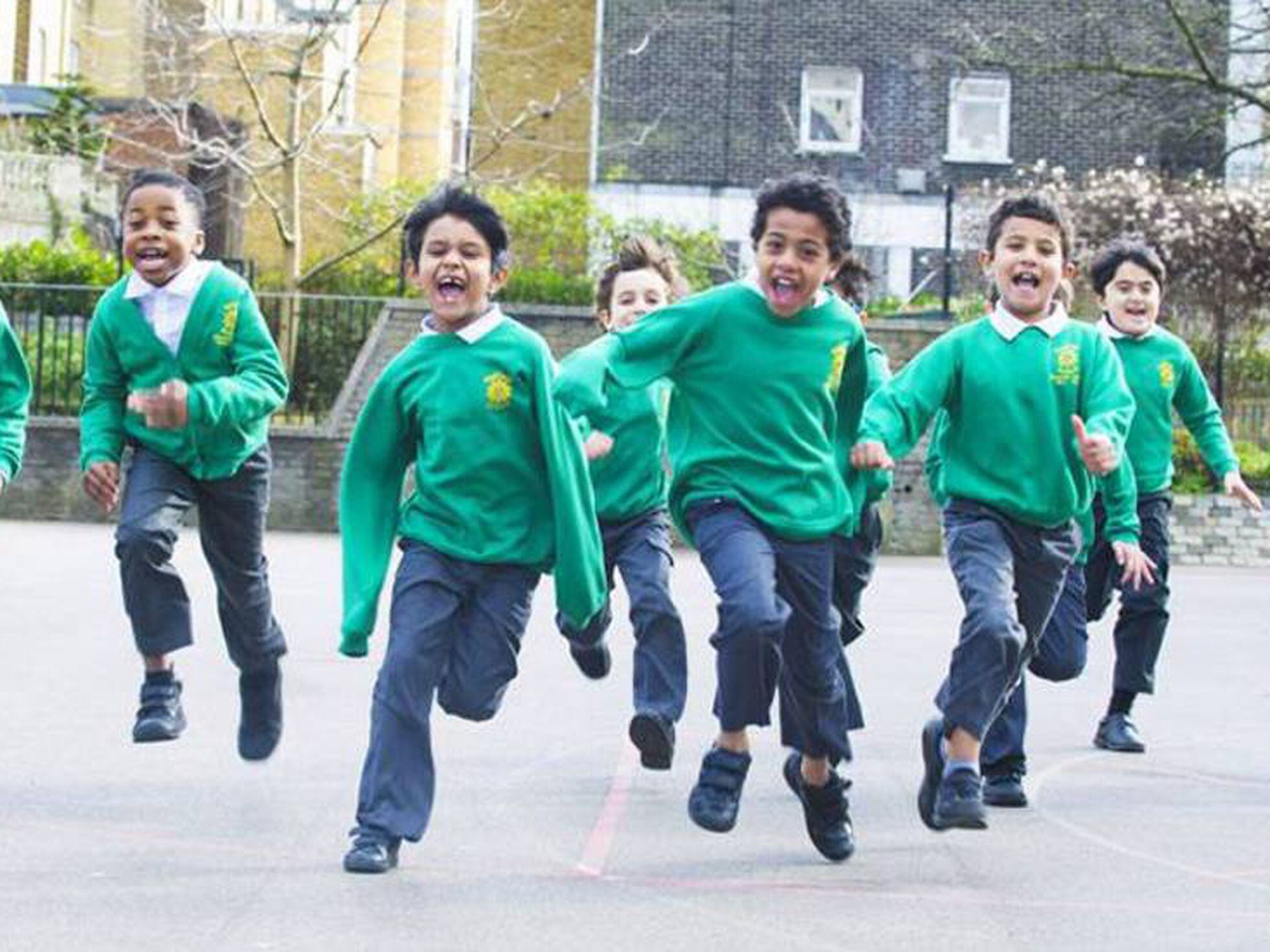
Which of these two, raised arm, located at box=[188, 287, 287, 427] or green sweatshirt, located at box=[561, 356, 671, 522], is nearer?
raised arm, located at box=[188, 287, 287, 427]

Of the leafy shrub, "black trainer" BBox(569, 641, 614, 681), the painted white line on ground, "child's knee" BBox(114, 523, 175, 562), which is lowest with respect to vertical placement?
the painted white line on ground

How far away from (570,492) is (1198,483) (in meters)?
18.1

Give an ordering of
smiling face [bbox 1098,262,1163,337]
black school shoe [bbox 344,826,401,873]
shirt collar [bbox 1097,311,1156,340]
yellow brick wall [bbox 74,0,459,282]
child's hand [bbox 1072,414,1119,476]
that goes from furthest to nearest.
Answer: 1. yellow brick wall [bbox 74,0,459,282]
2. shirt collar [bbox 1097,311,1156,340]
3. smiling face [bbox 1098,262,1163,337]
4. child's hand [bbox 1072,414,1119,476]
5. black school shoe [bbox 344,826,401,873]

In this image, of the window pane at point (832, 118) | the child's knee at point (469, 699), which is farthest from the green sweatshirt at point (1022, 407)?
the window pane at point (832, 118)

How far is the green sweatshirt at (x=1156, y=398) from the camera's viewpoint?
1002 centimetres

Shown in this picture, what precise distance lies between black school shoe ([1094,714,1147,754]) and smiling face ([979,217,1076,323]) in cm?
262

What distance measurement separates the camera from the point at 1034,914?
662cm

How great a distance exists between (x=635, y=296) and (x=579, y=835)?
263 centimetres

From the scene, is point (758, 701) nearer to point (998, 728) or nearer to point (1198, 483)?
point (998, 728)

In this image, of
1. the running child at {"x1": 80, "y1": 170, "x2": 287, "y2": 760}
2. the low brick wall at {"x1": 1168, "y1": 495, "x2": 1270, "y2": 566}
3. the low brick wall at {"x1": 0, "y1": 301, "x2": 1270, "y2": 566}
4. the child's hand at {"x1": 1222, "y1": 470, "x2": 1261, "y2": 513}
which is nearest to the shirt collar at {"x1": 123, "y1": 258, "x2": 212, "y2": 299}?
the running child at {"x1": 80, "y1": 170, "x2": 287, "y2": 760}

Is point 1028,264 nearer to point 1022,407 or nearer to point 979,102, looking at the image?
point 1022,407

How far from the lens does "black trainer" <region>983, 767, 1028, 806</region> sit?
339 inches

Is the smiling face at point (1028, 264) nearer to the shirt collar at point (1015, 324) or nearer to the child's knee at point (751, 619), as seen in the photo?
the shirt collar at point (1015, 324)

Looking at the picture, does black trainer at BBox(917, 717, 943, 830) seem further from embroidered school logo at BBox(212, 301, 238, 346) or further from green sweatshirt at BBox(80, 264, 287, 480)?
embroidered school logo at BBox(212, 301, 238, 346)
